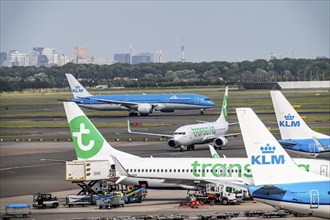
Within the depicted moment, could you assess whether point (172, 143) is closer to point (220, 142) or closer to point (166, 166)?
point (220, 142)

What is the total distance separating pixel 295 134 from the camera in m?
85.8

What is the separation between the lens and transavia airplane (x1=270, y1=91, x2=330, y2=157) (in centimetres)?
8388

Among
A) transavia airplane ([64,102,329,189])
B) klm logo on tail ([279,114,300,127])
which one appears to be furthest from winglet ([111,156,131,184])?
klm logo on tail ([279,114,300,127])

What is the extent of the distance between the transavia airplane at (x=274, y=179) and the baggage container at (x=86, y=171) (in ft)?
85.8

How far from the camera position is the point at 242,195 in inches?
2884

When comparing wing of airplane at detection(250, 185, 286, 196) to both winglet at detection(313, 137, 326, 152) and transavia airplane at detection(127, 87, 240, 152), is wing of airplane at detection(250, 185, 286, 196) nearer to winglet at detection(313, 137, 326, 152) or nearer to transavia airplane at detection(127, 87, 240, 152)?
winglet at detection(313, 137, 326, 152)

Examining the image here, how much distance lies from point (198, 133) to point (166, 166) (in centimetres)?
4529

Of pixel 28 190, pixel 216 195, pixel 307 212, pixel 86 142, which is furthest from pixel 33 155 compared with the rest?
pixel 307 212

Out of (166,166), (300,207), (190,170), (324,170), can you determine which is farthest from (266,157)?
(166,166)

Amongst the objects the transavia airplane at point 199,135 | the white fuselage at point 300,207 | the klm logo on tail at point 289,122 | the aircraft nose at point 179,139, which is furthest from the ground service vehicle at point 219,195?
the aircraft nose at point 179,139

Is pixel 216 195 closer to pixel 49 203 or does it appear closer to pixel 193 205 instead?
pixel 193 205

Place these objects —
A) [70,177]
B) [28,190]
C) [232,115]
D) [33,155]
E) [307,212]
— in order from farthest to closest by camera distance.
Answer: [232,115] → [33,155] → [28,190] → [70,177] → [307,212]

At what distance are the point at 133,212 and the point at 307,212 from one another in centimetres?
2073

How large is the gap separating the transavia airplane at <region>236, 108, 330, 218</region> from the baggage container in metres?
26.1
